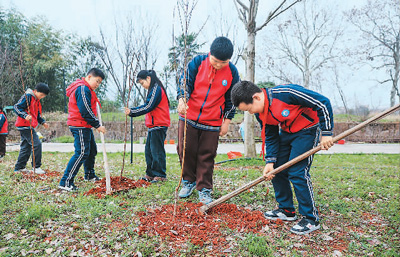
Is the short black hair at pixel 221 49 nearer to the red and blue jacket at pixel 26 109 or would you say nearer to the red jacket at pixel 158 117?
the red jacket at pixel 158 117

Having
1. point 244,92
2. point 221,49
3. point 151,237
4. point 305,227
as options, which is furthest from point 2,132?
point 305,227

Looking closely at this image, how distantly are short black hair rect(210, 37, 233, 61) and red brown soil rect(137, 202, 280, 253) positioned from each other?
73.3 inches

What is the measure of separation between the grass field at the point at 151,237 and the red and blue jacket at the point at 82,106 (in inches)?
A: 42.6

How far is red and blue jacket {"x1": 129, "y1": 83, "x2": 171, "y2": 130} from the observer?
14.7 feet

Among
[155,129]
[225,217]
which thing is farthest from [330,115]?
[155,129]

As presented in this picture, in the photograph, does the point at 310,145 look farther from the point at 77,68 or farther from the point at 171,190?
the point at 77,68

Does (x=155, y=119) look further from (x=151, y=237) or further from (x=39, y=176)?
(x=39, y=176)

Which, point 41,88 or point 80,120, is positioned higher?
point 41,88

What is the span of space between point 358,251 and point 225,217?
136cm

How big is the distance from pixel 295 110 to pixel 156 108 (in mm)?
2575

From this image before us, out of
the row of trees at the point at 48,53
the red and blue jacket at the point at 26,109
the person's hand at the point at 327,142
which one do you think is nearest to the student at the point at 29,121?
the red and blue jacket at the point at 26,109

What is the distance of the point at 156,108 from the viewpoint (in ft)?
15.2

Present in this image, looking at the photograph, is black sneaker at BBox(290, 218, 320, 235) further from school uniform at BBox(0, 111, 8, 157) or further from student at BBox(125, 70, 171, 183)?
school uniform at BBox(0, 111, 8, 157)

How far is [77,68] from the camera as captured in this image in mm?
22109
